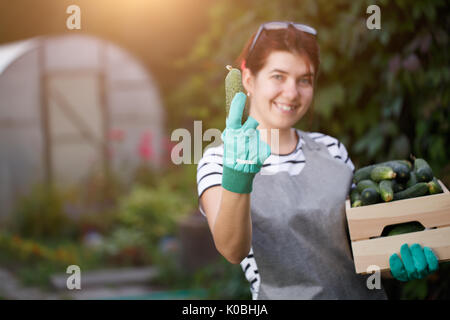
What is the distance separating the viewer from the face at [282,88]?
1879 millimetres

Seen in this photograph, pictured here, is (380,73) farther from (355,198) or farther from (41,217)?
(41,217)

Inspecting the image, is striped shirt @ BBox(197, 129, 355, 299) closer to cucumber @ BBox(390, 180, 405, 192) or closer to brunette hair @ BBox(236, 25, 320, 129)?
cucumber @ BBox(390, 180, 405, 192)

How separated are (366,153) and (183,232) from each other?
2567 millimetres

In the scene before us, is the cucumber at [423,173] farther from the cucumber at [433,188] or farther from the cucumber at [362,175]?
the cucumber at [362,175]

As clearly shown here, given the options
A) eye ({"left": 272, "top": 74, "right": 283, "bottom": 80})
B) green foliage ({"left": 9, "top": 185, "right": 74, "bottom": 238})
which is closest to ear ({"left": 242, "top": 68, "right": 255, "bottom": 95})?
eye ({"left": 272, "top": 74, "right": 283, "bottom": 80})

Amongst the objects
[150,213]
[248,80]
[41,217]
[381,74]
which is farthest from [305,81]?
[41,217]

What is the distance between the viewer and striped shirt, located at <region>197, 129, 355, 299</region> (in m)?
1.76

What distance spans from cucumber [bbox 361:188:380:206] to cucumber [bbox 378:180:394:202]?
2 centimetres

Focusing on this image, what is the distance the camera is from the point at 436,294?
2797 millimetres

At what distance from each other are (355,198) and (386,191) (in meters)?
0.13

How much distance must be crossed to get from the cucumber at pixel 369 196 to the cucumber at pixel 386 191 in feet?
0.07

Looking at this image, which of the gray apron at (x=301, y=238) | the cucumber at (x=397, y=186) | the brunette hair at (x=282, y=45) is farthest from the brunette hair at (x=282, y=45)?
the cucumber at (x=397, y=186)
